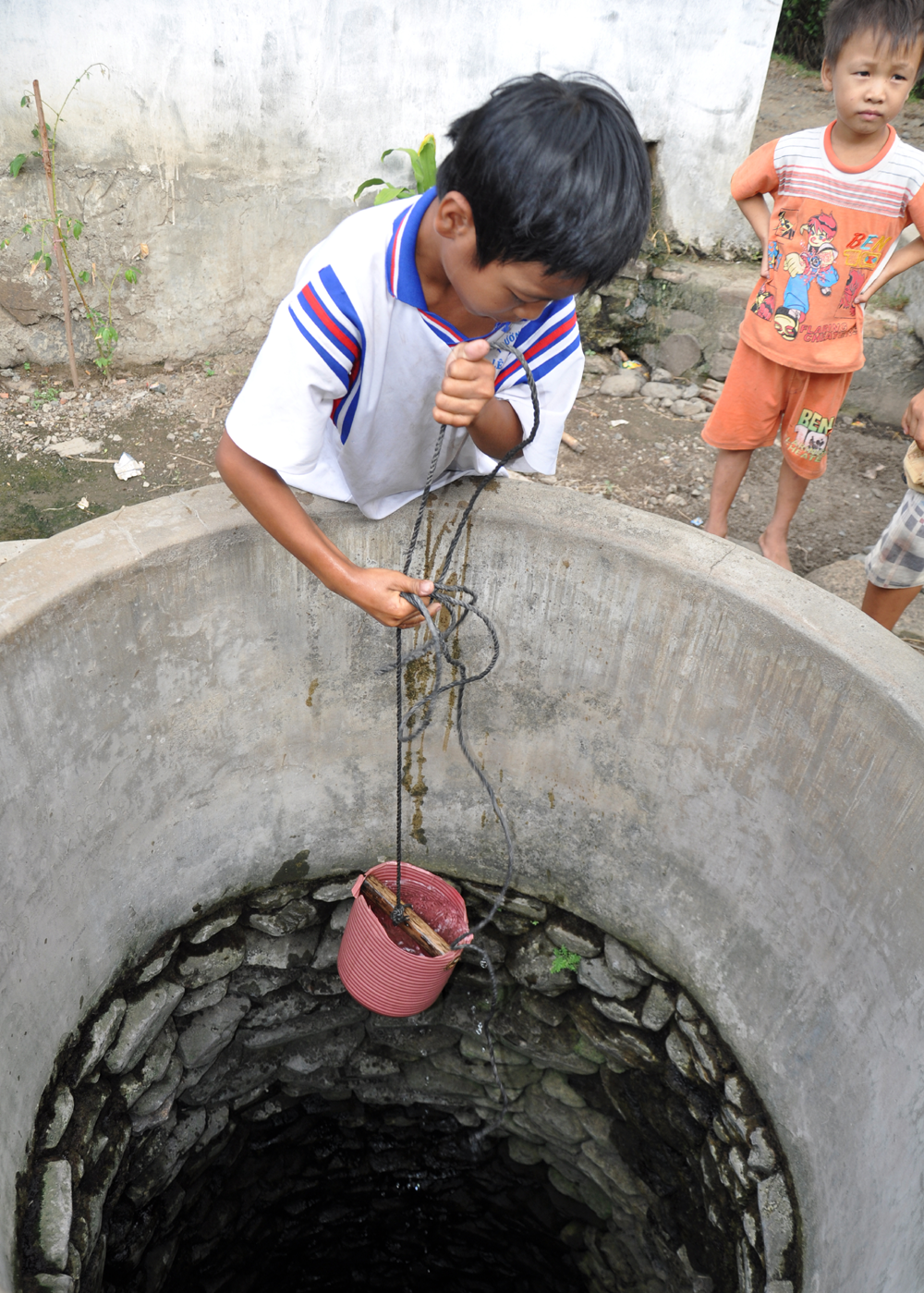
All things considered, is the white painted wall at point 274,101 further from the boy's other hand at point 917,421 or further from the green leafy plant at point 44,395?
the boy's other hand at point 917,421

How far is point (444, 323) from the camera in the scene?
1.47 m

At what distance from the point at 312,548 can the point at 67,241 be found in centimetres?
266

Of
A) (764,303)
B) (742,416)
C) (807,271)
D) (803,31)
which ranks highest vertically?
(803,31)

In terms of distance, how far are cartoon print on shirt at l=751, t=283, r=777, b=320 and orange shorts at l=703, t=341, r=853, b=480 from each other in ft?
0.30

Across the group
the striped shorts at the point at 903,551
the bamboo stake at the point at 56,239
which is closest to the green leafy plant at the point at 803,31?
the bamboo stake at the point at 56,239

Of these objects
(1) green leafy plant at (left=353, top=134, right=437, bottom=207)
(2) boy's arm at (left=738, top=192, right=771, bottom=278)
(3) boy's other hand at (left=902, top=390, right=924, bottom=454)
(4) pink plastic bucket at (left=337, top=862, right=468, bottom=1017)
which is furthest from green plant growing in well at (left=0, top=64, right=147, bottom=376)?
(3) boy's other hand at (left=902, top=390, right=924, bottom=454)

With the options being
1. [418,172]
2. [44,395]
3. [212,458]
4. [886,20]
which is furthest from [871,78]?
[44,395]

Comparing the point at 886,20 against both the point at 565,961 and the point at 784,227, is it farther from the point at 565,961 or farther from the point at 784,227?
the point at 565,961

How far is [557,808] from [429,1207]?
5.11ft

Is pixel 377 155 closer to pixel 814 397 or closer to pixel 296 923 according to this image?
pixel 814 397

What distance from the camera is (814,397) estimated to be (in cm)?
250

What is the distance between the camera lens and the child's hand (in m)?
1.36

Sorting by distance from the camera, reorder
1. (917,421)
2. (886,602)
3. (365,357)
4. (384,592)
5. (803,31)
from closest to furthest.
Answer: (365,357)
(384,592)
(917,421)
(886,602)
(803,31)

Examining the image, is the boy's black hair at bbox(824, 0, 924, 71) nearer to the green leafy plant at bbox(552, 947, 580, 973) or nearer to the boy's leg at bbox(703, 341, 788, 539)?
the boy's leg at bbox(703, 341, 788, 539)
